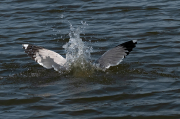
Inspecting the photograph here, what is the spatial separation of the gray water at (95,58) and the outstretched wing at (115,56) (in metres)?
0.16

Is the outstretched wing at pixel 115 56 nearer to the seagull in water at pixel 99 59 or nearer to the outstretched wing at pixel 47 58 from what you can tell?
the seagull in water at pixel 99 59

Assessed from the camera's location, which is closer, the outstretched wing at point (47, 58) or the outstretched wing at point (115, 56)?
the outstretched wing at point (115, 56)

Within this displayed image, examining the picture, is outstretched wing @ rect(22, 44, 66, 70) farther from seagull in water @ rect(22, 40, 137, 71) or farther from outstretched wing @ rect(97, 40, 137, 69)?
outstretched wing @ rect(97, 40, 137, 69)

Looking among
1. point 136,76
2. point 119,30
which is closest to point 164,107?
point 136,76

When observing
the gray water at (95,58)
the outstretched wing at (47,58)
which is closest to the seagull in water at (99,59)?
the outstretched wing at (47,58)

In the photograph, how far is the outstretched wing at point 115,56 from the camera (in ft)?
26.0

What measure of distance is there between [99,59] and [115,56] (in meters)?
0.33

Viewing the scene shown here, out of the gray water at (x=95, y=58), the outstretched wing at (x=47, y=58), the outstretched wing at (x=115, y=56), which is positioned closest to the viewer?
the gray water at (x=95, y=58)

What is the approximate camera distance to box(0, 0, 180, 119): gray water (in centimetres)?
630

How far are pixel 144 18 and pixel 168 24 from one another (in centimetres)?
96

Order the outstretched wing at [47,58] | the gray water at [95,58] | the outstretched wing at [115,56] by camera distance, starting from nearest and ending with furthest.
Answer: the gray water at [95,58]
the outstretched wing at [115,56]
the outstretched wing at [47,58]

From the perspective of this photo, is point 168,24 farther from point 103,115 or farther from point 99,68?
point 103,115

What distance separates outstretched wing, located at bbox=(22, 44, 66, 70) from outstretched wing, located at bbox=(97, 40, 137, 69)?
2.53 feet

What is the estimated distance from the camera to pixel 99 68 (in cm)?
793
